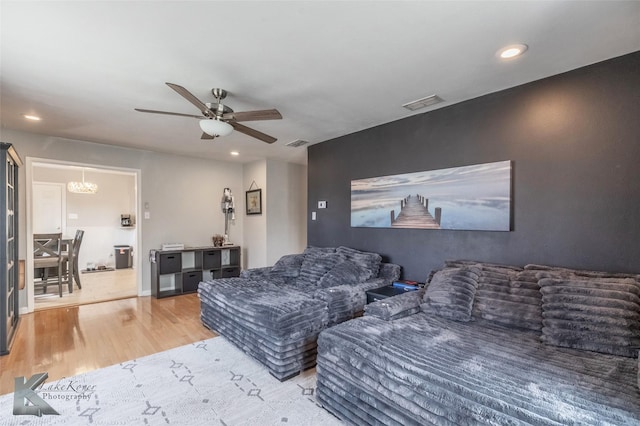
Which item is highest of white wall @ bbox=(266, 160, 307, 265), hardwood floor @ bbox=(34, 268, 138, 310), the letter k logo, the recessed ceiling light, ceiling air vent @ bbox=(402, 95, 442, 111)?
the recessed ceiling light

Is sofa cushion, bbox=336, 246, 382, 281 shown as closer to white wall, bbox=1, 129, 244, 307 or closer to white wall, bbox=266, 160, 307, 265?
white wall, bbox=266, 160, 307, 265

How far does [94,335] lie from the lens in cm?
325

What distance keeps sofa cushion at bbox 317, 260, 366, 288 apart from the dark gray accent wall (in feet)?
1.70

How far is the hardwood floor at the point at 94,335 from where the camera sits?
260 cm

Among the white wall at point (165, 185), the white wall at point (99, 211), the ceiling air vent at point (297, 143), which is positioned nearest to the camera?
the white wall at point (165, 185)

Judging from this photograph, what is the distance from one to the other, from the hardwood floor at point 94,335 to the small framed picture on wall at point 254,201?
2011 mm

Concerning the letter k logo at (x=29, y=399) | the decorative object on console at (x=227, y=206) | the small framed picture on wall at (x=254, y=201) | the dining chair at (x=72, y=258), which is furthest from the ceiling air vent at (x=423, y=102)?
the dining chair at (x=72, y=258)

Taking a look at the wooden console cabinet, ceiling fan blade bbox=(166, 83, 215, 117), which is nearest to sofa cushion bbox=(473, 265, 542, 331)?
ceiling fan blade bbox=(166, 83, 215, 117)

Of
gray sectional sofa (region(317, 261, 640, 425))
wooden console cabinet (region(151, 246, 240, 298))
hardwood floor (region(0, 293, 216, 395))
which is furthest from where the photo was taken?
wooden console cabinet (region(151, 246, 240, 298))

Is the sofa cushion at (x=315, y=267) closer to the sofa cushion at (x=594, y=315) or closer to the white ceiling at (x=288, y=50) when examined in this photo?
the white ceiling at (x=288, y=50)

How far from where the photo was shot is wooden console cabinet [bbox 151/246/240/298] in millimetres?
4840

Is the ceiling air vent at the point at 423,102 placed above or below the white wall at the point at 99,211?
above

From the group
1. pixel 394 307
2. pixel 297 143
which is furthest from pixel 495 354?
pixel 297 143

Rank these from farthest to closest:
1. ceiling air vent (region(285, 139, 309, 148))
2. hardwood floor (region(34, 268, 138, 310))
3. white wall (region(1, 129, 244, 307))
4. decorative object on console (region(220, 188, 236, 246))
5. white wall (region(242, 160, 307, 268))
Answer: decorative object on console (region(220, 188, 236, 246))
white wall (region(242, 160, 307, 268))
hardwood floor (region(34, 268, 138, 310))
ceiling air vent (region(285, 139, 309, 148))
white wall (region(1, 129, 244, 307))
